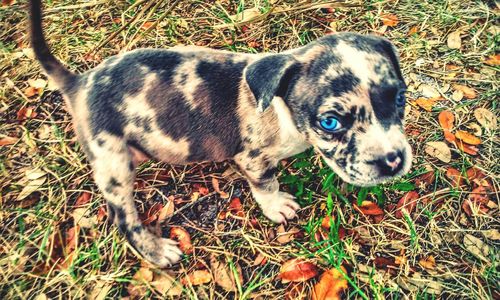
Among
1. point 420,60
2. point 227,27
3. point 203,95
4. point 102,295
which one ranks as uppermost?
point 203,95

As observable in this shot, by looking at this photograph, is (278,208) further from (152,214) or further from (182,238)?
(152,214)

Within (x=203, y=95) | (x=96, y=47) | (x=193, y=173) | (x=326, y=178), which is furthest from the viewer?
(x=96, y=47)

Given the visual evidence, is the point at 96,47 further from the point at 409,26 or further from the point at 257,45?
the point at 409,26

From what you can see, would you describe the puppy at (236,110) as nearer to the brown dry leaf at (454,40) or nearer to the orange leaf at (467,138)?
the orange leaf at (467,138)

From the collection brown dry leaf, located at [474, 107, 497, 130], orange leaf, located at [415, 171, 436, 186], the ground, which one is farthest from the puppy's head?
brown dry leaf, located at [474, 107, 497, 130]

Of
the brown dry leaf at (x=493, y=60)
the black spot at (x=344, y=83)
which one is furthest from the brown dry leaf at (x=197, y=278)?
the brown dry leaf at (x=493, y=60)

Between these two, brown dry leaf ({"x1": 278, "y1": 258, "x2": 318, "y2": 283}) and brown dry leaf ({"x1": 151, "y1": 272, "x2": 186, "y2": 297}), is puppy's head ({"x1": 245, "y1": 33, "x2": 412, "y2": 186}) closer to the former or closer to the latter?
brown dry leaf ({"x1": 278, "y1": 258, "x2": 318, "y2": 283})

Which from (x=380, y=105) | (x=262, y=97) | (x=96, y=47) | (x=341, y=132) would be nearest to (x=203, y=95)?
(x=262, y=97)
